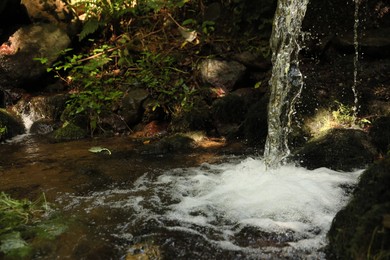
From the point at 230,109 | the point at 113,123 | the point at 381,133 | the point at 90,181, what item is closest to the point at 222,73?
the point at 230,109

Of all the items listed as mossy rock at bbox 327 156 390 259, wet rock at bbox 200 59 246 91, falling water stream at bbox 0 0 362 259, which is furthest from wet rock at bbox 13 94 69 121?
mossy rock at bbox 327 156 390 259

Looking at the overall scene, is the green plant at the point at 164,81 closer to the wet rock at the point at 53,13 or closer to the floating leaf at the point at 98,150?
the floating leaf at the point at 98,150

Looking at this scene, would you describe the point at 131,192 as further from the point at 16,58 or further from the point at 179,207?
the point at 16,58

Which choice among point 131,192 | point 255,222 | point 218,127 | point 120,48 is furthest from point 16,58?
point 255,222

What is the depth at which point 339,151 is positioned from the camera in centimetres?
503

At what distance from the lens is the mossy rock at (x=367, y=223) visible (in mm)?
2492

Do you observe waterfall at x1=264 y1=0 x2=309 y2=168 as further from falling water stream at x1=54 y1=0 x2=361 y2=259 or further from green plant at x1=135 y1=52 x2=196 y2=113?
green plant at x1=135 y1=52 x2=196 y2=113

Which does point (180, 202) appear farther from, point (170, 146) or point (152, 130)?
point (152, 130)

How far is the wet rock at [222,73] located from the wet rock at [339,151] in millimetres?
2585

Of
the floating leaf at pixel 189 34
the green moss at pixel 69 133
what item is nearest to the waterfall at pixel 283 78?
the floating leaf at pixel 189 34

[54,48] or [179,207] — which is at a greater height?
[54,48]

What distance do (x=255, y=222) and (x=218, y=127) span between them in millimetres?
3465

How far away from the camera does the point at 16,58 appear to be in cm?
930

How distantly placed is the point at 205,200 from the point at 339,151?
2056 mm
